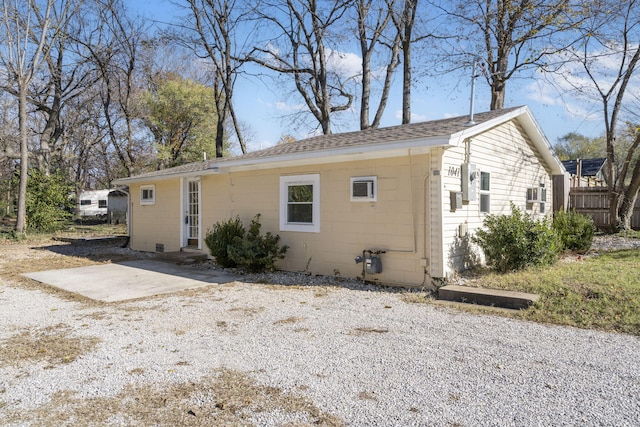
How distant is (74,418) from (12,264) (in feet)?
31.5

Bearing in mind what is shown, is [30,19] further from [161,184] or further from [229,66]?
[161,184]

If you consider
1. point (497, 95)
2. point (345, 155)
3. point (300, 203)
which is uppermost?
point (497, 95)

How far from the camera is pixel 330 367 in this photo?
3609 millimetres

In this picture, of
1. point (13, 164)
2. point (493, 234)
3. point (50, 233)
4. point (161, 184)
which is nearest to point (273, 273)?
point (493, 234)

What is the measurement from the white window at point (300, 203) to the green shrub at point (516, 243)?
9.83 ft

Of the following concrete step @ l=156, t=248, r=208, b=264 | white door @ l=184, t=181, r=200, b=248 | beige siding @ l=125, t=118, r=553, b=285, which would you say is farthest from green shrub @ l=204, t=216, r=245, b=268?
white door @ l=184, t=181, r=200, b=248

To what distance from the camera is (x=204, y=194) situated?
428 inches

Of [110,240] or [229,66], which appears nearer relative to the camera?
[110,240]

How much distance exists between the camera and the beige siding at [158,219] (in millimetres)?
11938

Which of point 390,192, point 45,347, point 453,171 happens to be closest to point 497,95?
point 453,171

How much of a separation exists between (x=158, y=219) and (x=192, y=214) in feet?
5.31

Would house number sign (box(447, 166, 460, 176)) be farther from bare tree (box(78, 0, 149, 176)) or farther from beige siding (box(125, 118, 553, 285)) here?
bare tree (box(78, 0, 149, 176))

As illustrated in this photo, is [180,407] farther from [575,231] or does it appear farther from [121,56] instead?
[121,56]

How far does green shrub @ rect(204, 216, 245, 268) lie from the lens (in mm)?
8992
